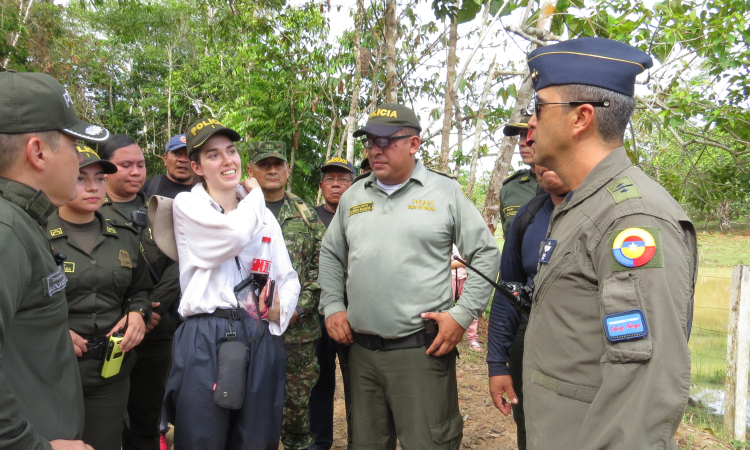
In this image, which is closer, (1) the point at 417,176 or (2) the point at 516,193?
(1) the point at 417,176

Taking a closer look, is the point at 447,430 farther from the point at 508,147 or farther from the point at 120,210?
the point at 508,147

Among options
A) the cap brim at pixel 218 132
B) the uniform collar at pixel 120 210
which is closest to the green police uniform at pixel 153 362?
the uniform collar at pixel 120 210

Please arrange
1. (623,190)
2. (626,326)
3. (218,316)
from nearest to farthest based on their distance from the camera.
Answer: (626,326), (623,190), (218,316)

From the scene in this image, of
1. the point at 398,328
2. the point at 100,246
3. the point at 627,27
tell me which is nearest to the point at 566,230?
the point at 398,328

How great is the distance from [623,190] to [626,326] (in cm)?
39

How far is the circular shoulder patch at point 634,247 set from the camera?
1192 millimetres

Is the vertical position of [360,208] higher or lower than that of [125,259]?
higher

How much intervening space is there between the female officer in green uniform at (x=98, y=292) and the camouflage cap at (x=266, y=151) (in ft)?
3.71

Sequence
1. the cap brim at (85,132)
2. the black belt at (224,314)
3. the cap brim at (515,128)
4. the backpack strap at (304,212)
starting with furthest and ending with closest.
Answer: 1. the backpack strap at (304,212)
2. the cap brim at (515,128)
3. the black belt at (224,314)
4. the cap brim at (85,132)

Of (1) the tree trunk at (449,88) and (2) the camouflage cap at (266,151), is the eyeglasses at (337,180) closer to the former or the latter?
(2) the camouflage cap at (266,151)

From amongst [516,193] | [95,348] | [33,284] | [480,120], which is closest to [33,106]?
[33,284]

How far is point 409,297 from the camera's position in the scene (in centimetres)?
263

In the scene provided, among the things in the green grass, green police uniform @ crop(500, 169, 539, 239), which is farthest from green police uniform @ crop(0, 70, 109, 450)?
the green grass

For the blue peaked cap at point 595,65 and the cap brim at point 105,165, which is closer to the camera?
the blue peaked cap at point 595,65
